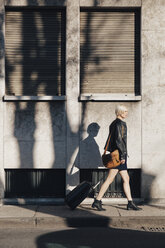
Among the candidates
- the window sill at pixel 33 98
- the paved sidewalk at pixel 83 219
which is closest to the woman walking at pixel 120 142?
the paved sidewalk at pixel 83 219

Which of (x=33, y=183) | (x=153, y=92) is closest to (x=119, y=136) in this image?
(x=153, y=92)

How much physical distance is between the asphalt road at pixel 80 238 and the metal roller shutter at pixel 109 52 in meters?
3.36

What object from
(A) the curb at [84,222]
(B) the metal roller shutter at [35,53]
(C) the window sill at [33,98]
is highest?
(B) the metal roller shutter at [35,53]

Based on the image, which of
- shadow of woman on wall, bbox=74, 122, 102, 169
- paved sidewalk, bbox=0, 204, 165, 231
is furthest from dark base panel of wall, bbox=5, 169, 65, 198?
paved sidewalk, bbox=0, 204, 165, 231

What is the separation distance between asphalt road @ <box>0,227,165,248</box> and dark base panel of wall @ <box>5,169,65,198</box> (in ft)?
6.61

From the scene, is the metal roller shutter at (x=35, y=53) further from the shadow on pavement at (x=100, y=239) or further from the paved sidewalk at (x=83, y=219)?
the shadow on pavement at (x=100, y=239)

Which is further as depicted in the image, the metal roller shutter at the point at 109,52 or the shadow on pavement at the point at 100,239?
the metal roller shutter at the point at 109,52

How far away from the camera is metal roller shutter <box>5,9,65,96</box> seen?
29.8 feet

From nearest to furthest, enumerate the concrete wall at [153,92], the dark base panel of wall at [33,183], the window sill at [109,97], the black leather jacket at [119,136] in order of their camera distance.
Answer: the black leather jacket at [119,136] → the window sill at [109,97] → the concrete wall at [153,92] → the dark base panel of wall at [33,183]

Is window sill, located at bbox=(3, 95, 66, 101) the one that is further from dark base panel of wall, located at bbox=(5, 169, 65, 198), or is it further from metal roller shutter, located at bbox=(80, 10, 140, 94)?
dark base panel of wall, located at bbox=(5, 169, 65, 198)

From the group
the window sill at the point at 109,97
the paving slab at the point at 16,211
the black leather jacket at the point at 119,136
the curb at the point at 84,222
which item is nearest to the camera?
the curb at the point at 84,222

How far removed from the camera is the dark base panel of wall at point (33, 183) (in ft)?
29.7

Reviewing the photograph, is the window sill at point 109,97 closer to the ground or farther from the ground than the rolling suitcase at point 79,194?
farther from the ground

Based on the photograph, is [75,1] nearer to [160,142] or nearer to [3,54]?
[3,54]
